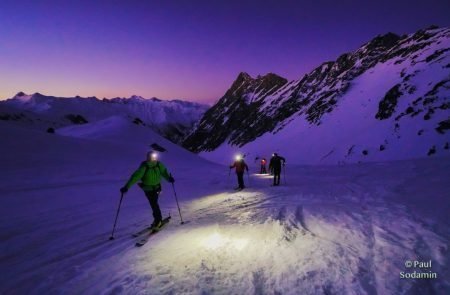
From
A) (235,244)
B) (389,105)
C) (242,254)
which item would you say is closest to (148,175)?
(235,244)

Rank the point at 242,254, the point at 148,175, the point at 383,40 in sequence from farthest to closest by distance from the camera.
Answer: the point at 383,40 → the point at 148,175 → the point at 242,254

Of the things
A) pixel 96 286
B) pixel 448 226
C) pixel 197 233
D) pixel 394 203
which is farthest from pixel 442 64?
pixel 96 286

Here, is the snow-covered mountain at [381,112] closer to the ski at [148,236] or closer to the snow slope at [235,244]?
the snow slope at [235,244]

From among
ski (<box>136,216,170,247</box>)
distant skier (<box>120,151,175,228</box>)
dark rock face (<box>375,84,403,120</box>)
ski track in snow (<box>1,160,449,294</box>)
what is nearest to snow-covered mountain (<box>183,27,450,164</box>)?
dark rock face (<box>375,84,403,120</box>)

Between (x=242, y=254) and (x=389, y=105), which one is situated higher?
(x=389, y=105)

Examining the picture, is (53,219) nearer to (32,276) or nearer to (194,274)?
(32,276)

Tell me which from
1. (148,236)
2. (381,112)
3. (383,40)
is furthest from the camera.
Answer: (383,40)


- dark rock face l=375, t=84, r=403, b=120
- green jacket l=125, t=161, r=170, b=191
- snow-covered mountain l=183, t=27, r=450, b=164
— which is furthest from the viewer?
dark rock face l=375, t=84, r=403, b=120

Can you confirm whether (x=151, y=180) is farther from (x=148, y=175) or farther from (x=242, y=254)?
(x=242, y=254)

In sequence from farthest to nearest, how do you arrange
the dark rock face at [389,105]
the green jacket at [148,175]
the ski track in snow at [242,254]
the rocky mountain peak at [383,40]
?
1. the rocky mountain peak at [383,40]
2. the dark rock face at [389,105]
3. the green jacket at [148,175]
4. the ski track in snow at [242,254]

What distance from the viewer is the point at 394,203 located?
11.7 meters

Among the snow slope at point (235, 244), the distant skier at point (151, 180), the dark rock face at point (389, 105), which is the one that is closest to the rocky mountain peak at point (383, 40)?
the dark rock face at point (389, 105)

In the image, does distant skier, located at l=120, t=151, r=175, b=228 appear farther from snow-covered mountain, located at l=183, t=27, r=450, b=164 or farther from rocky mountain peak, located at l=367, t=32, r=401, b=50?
rocky mountain peak, located at l=367, t=32, r=401, b=50

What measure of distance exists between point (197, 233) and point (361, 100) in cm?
6363
